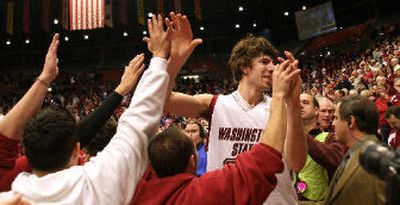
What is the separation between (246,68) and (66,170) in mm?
1609

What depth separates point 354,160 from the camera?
2590mm

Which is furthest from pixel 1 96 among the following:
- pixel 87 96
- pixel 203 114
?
pixel 203 114

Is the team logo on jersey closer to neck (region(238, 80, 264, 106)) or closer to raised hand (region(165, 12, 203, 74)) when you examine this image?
neck (region(238, 80, 264, 106))

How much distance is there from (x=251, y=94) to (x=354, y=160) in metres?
0.78

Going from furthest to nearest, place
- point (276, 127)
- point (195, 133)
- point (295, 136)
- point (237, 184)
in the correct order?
point (195, 133) < point (295, 136) < point (276, 127) < point (237, 184)

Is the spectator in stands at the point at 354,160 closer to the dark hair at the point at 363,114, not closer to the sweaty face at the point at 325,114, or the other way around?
the dark hair at the point at 363,114

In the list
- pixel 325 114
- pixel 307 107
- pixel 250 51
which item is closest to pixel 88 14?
pixel 325 114

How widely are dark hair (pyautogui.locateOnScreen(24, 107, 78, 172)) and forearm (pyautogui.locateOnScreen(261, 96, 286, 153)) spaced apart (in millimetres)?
795

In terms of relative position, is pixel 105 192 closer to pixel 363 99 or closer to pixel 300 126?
pixel 300 126

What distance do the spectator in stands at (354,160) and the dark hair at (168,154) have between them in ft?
3.42

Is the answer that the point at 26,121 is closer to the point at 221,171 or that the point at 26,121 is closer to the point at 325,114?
the point at 221,171

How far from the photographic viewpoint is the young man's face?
2949 millimetres

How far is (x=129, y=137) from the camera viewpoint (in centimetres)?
183

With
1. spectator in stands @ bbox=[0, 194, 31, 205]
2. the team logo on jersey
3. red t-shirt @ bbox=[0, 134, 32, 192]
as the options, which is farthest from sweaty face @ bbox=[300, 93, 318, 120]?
spectator in stands @ bbox=[0, 194, 31, 205]
